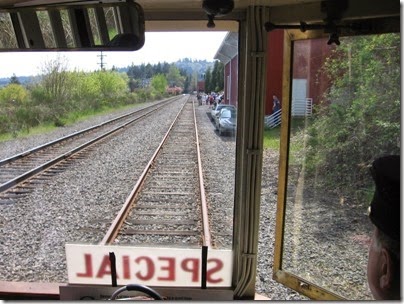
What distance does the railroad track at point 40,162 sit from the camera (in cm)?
545

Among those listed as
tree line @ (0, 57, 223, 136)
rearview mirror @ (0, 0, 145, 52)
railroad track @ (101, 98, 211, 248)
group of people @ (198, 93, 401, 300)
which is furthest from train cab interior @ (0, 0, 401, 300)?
railroad track @ (101, 98, 211, 248)

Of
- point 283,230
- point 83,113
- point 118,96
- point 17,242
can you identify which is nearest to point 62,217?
point 17,242

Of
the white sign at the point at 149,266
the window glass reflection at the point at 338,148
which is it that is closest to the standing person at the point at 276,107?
the window glass reflection at the point at 338,148

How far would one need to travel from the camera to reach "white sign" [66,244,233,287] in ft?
8.84

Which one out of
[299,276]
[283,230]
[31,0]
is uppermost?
[31,0]

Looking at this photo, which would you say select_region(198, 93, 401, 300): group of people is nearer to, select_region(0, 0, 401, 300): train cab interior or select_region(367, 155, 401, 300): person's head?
select_region(367, 155, 401, 300): person's head

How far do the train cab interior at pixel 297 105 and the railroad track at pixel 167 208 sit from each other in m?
1.37

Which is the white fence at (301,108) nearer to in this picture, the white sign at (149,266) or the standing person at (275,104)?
the standing person at (275,104)

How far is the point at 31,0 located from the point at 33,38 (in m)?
0.27

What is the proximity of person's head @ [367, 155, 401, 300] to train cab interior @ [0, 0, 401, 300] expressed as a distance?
74 cm

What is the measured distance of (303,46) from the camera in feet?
7.98

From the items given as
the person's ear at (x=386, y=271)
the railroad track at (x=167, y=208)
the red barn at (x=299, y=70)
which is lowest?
the railroad track at (x=167, y=208)

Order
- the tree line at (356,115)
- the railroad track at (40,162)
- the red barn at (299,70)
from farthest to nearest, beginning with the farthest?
the railroad track at (40,162)
the red barn at (299,70)
the tree line at (356,115)

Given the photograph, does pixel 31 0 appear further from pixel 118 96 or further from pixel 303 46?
pixel 118 96
